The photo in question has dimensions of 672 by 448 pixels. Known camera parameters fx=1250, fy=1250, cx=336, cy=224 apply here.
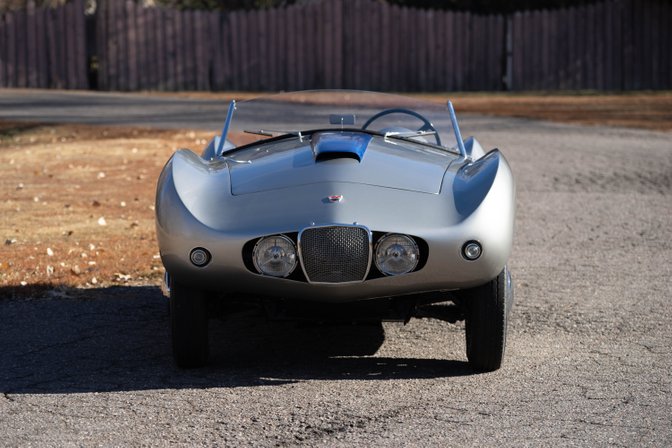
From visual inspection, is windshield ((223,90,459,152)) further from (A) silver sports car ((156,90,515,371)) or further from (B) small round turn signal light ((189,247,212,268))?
(B) small round turn signal light ((189,247,212,268))

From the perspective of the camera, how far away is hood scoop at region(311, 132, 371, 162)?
6.23 metres

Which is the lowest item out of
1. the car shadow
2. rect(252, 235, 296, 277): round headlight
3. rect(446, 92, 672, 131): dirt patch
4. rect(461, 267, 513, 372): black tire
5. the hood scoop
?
rect(446, 92, 672, 131): dirt patch

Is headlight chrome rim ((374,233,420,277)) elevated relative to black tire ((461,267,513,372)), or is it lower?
elevated

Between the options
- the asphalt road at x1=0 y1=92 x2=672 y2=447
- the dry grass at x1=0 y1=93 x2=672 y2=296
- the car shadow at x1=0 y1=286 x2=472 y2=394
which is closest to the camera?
the asphalt road at x1=0 y1=92 x2=672 y2=447

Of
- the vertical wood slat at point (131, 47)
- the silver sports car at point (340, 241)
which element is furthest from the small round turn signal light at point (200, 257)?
the vertical wood slat at point (131, 47)

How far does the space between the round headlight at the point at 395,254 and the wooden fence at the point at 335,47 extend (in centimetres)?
2275

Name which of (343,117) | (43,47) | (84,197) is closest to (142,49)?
(43,47)

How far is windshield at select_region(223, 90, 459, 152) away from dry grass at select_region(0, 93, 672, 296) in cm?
138

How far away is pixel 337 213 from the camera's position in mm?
5629

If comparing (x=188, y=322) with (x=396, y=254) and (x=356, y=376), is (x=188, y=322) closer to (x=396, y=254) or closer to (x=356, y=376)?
(x=356, y=376)

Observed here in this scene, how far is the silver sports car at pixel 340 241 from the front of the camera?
562cm

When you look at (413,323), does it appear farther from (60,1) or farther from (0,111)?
(60,1)

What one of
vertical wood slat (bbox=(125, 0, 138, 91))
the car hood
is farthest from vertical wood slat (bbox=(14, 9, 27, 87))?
the car hood

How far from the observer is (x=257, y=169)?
630cm
